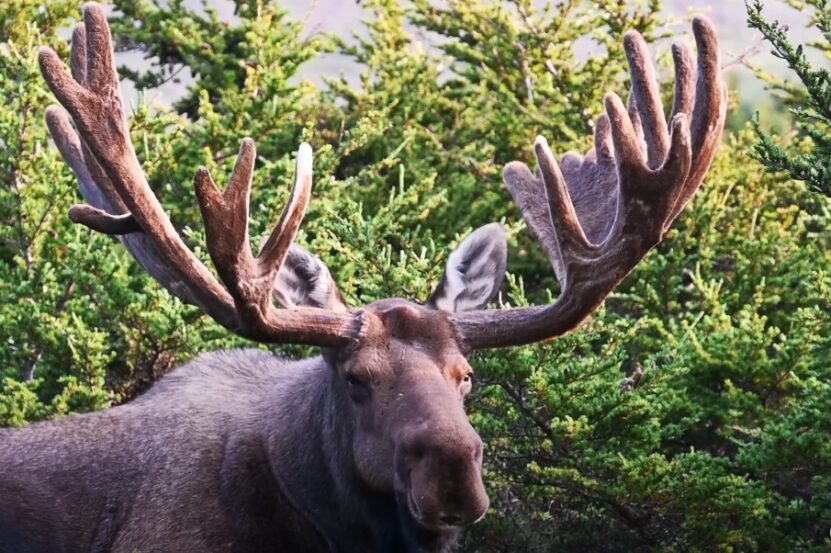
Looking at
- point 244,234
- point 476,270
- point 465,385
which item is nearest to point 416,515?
point 465,385

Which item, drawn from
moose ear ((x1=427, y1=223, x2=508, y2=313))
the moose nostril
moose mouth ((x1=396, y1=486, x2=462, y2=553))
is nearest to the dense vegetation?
moose ear ((x1=427, y1=223, x2=508, y2=313))

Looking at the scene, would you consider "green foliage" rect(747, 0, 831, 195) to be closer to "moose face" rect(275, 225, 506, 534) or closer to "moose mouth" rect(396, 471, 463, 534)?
"moose face" rect(275, 225, 506, 534)

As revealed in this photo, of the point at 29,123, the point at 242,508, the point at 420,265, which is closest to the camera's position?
the point at 242,508

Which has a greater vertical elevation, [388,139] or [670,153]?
[670,153]

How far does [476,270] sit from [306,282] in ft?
2.31

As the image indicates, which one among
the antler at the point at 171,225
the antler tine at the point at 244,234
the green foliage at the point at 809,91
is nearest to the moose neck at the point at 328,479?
the antler at the point at 171,225

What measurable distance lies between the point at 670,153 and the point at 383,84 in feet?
18.5

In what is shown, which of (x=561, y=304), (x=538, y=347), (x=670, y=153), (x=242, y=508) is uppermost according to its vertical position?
(x=670, y=153)

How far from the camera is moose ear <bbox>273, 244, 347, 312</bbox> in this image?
6160mm

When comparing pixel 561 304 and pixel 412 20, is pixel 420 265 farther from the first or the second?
pixel 412 20

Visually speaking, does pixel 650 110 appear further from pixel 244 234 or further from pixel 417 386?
pixel 244 234

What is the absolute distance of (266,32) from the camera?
33.7ft

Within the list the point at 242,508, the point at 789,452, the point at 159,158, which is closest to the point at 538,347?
the point at 789,452

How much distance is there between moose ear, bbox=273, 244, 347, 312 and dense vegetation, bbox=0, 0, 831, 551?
1.21 m
